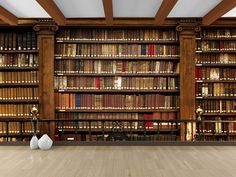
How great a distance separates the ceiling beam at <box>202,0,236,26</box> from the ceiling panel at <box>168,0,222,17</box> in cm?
6

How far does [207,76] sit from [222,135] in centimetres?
110

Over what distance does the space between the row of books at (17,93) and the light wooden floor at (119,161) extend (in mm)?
1686

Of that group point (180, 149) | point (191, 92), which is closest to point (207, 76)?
point (191, 92)

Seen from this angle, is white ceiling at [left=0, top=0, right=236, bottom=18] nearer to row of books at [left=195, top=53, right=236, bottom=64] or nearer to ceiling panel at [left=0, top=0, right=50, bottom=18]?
ceiling panel at [left=0, top=0, right=50, bottom=18]

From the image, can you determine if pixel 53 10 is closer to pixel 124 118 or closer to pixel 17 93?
pixel 17 93

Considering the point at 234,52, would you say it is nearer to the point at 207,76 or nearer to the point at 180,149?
the point at 207,76

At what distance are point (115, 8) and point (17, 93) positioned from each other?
95.6 inches

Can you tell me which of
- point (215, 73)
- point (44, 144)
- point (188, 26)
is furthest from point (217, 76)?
point (44, 144)

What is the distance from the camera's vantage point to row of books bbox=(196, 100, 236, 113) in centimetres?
629

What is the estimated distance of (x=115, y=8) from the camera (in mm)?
5402

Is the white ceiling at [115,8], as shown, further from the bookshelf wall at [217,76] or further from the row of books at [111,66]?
the row of books at [111,66]

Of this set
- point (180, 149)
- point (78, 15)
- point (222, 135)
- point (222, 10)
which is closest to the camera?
point (180, 149)

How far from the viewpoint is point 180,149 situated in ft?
15.0

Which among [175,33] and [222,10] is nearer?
[222,10]
